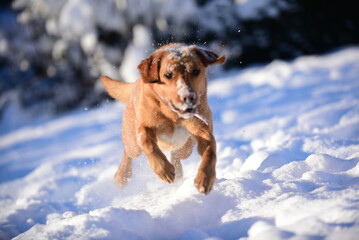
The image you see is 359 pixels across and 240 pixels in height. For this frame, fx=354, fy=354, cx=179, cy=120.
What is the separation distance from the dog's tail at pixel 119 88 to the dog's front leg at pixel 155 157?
0.86 m

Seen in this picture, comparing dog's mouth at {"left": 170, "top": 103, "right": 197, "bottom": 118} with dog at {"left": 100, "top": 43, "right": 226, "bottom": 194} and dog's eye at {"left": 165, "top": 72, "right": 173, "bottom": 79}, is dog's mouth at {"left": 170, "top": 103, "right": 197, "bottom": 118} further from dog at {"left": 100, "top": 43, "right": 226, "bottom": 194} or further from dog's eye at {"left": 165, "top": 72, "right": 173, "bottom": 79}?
dog's eye at {"left": 165, "top": 72, "right": 173, "bottom": 79}

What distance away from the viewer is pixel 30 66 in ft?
38.4

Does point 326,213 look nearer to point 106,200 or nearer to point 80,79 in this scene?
point 106,200

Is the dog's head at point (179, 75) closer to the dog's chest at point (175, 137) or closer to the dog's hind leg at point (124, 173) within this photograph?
the dog's chest at point (175, 137)

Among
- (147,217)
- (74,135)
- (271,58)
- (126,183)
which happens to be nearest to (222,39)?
(271,58)

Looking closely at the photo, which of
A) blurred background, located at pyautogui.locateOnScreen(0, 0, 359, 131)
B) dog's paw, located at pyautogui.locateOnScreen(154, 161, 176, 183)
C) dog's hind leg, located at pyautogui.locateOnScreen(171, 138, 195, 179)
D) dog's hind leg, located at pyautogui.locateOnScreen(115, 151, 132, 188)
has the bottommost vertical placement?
dog's paw, located at pyautogui.locateOnScreen(154, 161, 176, 183)

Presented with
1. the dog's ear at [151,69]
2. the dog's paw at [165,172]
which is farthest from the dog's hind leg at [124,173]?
the dog's ear at [151,69]

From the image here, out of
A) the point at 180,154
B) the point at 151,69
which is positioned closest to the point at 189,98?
the point at 151,69

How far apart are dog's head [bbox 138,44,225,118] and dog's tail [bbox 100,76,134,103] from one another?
2.92ft

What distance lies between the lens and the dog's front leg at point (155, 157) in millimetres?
2131

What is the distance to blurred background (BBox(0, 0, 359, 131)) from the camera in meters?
9.74

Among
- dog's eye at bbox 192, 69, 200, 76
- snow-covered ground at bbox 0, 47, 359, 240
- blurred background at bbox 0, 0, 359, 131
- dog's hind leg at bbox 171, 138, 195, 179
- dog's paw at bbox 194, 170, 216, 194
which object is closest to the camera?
snow-covered ground at bbox 0, 47, 359, 240

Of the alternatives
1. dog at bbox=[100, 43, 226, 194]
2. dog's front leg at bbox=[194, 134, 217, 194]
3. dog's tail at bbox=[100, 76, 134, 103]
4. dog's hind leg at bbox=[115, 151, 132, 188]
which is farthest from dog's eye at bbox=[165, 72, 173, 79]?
dog's hind leg at bbox=[115, 151, 132, 188]

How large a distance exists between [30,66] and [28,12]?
1.76 metres
